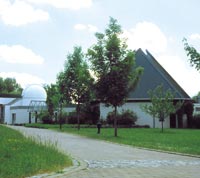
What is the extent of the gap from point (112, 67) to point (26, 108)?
172 ft

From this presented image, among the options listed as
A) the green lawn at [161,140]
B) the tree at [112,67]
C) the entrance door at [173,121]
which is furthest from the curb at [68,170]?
the entrance door at [173,121]

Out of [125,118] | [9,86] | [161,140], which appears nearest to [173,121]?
[125,118]

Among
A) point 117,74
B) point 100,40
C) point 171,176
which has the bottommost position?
point 171,176

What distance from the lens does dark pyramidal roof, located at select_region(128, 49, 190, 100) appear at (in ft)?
192

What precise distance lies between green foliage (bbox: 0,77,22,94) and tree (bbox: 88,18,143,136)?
104m

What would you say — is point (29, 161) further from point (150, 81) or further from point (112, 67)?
point (150, 81)

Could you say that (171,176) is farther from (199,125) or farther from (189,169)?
(199,125)

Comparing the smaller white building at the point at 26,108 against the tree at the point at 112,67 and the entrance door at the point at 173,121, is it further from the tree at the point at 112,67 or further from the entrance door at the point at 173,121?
the tree at the point at 112,67

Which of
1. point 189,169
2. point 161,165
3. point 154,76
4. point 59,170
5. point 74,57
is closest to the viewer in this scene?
point 59,170

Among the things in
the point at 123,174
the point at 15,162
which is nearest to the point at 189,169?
the point at 123,174

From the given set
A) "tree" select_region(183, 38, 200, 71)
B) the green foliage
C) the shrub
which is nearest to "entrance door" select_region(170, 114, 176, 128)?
the shrub

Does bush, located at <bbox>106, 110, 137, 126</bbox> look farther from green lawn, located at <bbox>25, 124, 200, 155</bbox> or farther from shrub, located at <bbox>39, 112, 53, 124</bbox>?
green lawn, located at <bbox>25, 124, 200, 155</bbox>

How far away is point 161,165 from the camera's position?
40.4ft

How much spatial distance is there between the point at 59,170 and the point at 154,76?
5012 cm
